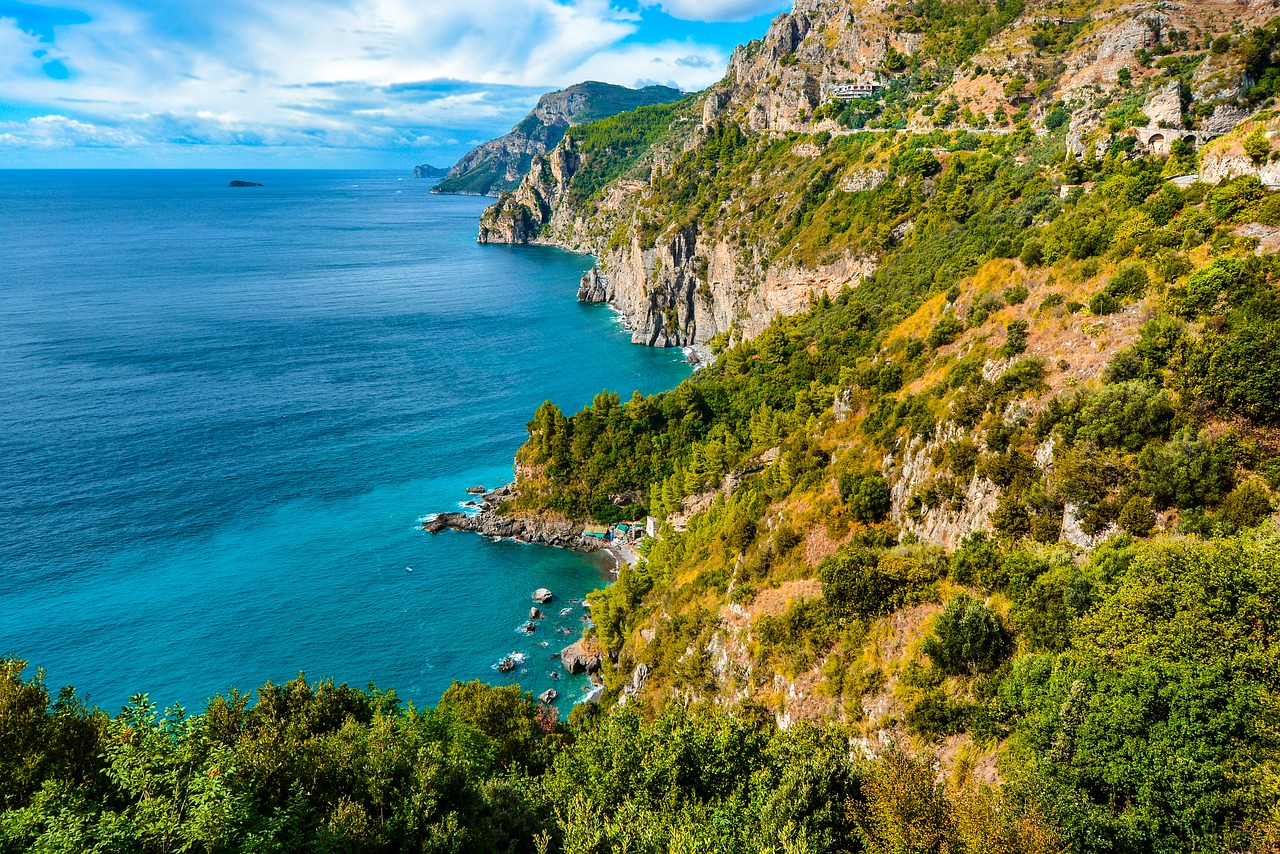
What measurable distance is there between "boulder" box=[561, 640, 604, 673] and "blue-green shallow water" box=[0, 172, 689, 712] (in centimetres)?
175

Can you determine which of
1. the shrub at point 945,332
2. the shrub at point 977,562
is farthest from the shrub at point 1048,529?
the shrub at point 945,332

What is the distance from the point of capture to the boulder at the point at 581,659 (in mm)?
55875

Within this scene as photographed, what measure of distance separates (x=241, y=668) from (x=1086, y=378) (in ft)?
201

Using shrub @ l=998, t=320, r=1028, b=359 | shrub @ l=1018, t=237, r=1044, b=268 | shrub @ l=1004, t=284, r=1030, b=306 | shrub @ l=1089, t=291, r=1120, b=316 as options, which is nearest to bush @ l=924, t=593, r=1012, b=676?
shrub @ l=998, t=320, r=1028, b=359

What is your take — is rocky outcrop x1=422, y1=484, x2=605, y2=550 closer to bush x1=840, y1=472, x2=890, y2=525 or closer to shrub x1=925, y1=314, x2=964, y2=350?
bush x1=840, y1=472, x2=890, y2=525

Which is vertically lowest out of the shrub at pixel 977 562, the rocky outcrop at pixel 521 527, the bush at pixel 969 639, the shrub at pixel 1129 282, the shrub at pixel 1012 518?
the rocky outcrop at pixel 521 527

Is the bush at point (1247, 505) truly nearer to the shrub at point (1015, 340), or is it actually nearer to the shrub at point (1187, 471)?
the shrub at point (1187, 471)

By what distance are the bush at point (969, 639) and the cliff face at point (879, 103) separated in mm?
29414

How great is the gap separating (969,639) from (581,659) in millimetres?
37505

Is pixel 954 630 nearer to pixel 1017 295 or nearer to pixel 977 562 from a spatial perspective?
pixel 977 562

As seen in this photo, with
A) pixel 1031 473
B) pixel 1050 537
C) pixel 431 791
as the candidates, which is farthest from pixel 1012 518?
pixel 431 791

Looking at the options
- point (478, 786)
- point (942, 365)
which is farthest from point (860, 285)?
point (478, 786)

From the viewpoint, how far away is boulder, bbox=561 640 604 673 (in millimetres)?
55875

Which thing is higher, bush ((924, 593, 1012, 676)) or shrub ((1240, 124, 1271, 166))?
shrub ((1240, 124, 1271, 166))
